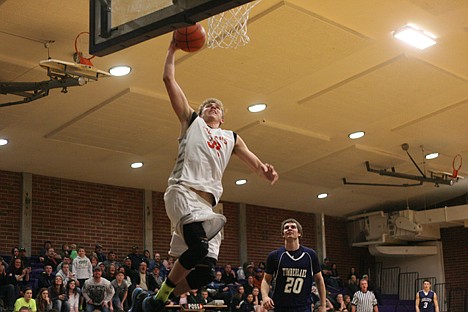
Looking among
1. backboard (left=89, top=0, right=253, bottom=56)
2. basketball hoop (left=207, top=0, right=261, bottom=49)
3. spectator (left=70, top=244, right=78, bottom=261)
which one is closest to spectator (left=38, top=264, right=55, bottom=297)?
spectator (left=70, top=244, right=78, bottom=261)

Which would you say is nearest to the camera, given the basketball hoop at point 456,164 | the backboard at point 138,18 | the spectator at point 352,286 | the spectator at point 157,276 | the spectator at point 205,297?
the backboard at point 138,18

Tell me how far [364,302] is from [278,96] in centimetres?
797

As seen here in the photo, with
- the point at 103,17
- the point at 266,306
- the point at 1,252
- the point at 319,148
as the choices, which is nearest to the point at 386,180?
the point at 319,148

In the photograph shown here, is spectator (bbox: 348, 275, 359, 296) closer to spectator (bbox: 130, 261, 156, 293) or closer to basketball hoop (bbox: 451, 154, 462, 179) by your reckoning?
basketball hoop (bbox: 451, 154, 462, 179)

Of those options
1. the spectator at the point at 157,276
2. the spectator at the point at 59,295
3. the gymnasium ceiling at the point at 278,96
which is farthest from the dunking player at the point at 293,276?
the spectator at the point at 157,276

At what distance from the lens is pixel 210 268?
5.73 metres

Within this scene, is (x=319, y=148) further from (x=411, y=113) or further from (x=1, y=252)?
(x=1, y=252)

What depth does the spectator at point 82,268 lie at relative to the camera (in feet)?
58.0

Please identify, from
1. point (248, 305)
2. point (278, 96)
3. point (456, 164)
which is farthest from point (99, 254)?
point (456, 164)

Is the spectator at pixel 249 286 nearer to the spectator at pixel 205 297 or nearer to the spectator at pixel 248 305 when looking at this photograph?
the spectator at pixel 248 305

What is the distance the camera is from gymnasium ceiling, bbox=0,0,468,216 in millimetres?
12570

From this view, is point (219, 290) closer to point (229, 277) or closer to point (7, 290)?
point (229, 277)

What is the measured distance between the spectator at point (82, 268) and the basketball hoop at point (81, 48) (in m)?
6.53

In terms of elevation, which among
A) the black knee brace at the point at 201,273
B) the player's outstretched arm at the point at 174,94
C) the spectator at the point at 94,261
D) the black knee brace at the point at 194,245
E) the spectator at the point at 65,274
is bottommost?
the black knee brace at the point at 201,273
